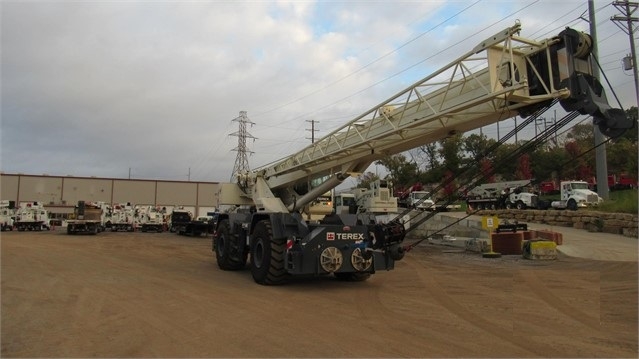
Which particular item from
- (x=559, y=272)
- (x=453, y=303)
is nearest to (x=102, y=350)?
Answer: (x=453, y=303)

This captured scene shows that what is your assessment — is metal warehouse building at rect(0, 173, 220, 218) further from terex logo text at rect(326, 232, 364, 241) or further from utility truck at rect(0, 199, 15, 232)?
terex logo text at rect(326, 232, 364, 241)

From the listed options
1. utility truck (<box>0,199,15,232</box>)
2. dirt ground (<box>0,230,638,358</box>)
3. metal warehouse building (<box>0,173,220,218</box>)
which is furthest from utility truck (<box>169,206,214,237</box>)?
metal warehouse building (<box>0,173,220,218</box>)

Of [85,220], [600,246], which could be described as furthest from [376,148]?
[85,220]

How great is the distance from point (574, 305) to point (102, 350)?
27.3 ft

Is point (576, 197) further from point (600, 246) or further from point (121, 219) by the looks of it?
point (121, 219)

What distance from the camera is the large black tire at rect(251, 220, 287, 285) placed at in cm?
1108

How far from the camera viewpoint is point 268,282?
1126 centimetres

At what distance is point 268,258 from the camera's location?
11227mm

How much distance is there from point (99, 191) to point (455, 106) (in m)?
74.0

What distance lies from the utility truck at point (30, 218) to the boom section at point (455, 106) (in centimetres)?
3728

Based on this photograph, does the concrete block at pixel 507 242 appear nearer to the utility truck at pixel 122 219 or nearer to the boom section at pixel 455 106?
the boom section at pixel 455 106

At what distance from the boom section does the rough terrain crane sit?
2 cm

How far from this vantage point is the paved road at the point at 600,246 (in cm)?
1656

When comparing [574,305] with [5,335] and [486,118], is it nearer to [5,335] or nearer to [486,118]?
[486,118]
